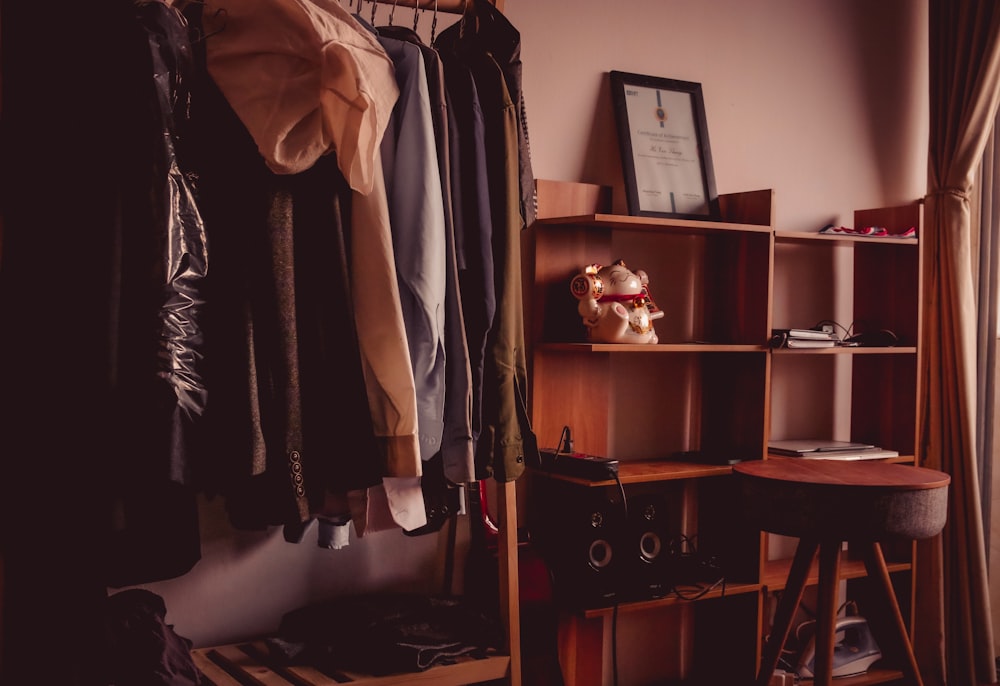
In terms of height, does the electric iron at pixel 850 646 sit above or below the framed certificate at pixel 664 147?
below

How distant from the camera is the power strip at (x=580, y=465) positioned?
242 centimetres

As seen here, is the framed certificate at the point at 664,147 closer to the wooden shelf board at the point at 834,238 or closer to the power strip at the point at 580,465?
the wooden shelf board at the point at 834,238

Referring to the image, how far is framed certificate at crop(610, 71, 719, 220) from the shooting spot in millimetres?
2752

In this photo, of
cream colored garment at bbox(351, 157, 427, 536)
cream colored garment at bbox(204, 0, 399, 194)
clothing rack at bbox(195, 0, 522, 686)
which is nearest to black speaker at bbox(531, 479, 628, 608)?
clothing rack at bbox(195, 0, 522, 686)

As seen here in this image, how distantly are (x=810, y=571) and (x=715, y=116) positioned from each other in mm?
1480

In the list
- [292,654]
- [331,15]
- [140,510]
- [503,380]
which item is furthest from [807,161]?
[140,510]

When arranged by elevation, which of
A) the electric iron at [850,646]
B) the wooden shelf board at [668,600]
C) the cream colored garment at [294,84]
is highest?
the cream colored garment at [294,84]

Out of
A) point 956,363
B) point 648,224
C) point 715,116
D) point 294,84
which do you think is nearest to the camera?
point 294,84

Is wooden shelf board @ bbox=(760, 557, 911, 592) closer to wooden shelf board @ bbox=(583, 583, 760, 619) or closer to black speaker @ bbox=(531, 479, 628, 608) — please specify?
wooden shelf board @ bbox=(583, 583, 760, 619)

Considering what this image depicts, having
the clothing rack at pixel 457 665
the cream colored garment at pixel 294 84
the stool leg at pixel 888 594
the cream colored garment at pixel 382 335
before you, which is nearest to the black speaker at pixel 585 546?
the clothing rack at pixel 457 665

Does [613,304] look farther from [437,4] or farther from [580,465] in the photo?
[437,4]

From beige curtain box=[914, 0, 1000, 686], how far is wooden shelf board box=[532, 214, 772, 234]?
0.88 m

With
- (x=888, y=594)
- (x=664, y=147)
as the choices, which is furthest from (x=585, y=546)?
(x=664, y=147)

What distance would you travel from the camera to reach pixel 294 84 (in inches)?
59.4
